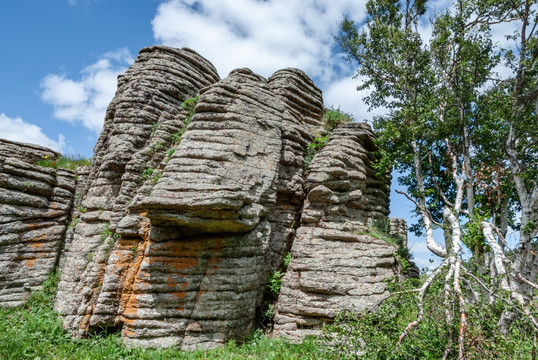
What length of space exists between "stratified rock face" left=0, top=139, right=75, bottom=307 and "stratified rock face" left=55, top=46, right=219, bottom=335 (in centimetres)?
118

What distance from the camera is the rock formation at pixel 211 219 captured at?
944cm

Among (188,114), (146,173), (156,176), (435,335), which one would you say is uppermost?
(188,114)

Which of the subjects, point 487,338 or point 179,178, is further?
point 179,178

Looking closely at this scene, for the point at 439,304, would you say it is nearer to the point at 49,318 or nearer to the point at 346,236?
the point at 346,236

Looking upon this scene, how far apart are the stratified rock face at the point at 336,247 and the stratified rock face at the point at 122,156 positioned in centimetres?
585

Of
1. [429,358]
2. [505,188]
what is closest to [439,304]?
[429,358]

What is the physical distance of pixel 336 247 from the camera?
454 inches

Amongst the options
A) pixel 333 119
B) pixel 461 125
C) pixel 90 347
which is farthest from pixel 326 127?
pixel 90 347

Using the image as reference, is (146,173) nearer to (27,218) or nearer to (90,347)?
(27,218)

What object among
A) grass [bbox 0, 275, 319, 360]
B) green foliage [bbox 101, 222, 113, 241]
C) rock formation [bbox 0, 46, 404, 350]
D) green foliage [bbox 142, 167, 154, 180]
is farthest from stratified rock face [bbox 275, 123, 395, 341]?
green foliage [bbox 101, 222, 113, 241]

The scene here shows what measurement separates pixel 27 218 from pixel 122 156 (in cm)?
492

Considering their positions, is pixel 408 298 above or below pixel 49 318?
above

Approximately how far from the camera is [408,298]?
24.4 ft

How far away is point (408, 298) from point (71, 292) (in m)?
11.7
